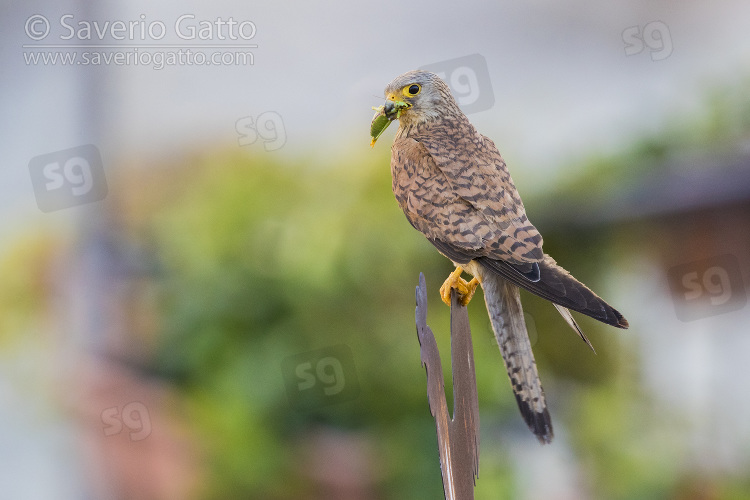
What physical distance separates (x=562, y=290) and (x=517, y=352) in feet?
0.41

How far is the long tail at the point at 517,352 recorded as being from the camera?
943 millimetres

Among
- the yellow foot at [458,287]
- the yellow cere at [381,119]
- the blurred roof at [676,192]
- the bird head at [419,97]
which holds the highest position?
the bird head at [419,97]

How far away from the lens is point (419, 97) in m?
1.35

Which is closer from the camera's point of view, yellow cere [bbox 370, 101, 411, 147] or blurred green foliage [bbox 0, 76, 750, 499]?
yellow cere [bbox 370, 101, 411, 147]

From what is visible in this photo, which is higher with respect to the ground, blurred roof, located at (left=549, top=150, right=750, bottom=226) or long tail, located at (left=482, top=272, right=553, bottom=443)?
blurred roof, located at (left=549, top=150, right=750, bottom=226)

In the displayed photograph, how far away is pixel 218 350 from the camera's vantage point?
2.34 metres

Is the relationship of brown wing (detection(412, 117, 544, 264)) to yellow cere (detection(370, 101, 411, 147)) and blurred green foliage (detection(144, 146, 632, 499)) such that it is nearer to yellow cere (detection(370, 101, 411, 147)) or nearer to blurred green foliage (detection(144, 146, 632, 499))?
yellow cere (detection(370, 101, 411, 147))

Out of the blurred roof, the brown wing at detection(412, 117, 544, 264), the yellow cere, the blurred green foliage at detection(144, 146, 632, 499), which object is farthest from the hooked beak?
the blurred roof

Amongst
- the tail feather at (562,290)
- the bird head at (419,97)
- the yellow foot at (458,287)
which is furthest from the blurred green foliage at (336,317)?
the tail feather at (562,290)

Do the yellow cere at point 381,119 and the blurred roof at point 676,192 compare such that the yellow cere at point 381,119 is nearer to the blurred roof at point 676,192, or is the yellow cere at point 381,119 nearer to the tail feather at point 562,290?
the tail feather at point 562,290

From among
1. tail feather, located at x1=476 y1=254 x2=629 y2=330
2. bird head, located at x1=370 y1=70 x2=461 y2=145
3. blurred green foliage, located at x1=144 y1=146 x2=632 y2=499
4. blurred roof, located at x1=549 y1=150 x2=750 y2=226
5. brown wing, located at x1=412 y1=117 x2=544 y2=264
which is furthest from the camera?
blurred roof, located at x1=549 y1=150 x2=750 y2=226

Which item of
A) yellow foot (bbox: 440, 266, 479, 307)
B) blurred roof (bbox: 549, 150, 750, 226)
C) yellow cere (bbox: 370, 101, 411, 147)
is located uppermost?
yellow cere (bbox: 370, 101, 411, 147)

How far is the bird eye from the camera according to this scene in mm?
1318

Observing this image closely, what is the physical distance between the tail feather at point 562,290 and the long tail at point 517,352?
39mm
